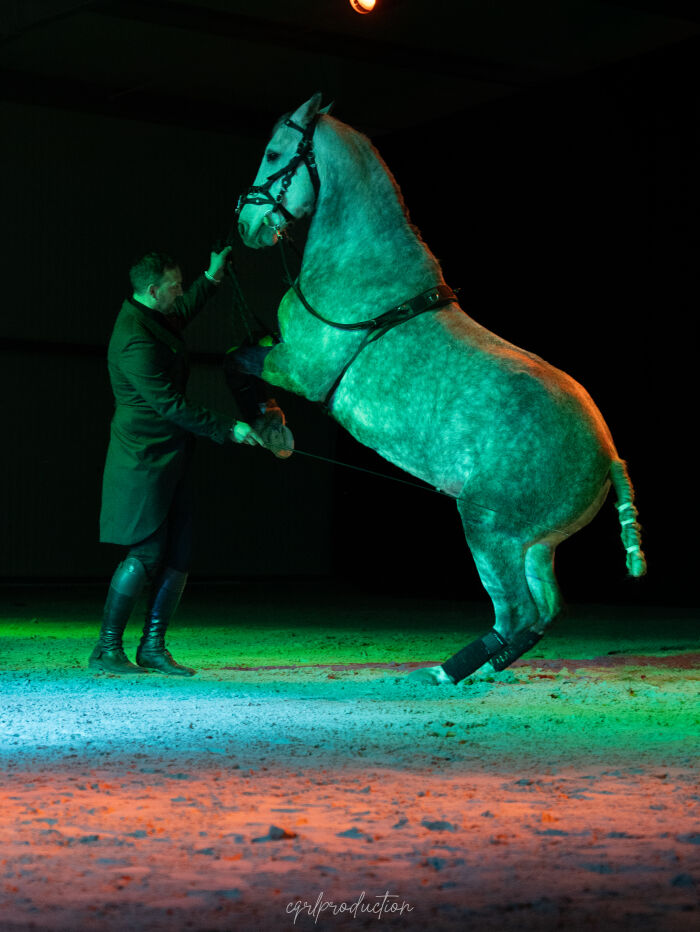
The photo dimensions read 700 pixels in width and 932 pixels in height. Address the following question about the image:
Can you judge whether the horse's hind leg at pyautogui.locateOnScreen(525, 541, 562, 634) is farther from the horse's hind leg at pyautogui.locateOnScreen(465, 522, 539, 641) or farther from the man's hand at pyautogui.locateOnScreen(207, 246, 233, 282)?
the man's hand at pyautogui.locateOnScreen(207, 246, 233, 282)

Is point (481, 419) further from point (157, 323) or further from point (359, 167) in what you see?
point (157, 323)

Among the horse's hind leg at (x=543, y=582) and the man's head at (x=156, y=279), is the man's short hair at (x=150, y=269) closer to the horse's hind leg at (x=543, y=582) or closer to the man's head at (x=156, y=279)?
the man's head at (x=156, y=279)

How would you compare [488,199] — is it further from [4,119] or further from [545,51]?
[4,119]

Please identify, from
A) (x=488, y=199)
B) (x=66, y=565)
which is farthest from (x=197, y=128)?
(x=66, y=565)

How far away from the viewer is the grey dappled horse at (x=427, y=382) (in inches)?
227

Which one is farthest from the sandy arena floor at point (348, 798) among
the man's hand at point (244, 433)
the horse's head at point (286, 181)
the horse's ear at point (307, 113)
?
the horse's ear at point (307, 113)

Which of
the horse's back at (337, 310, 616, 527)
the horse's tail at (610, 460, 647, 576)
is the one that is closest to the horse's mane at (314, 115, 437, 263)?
the horse's back at (337, 310, 616, 527)

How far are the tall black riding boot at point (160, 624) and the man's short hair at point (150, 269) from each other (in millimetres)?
1531

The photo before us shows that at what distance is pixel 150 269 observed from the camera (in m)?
6.66

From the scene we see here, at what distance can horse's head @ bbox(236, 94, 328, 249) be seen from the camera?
6.07 meters

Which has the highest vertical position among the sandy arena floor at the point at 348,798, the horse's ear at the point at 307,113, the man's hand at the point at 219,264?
the horse's ear at the point at 307,113

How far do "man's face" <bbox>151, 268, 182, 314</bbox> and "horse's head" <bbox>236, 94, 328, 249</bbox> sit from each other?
0.72 m

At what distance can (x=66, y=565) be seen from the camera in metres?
16.9

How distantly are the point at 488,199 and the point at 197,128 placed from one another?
4.86m
